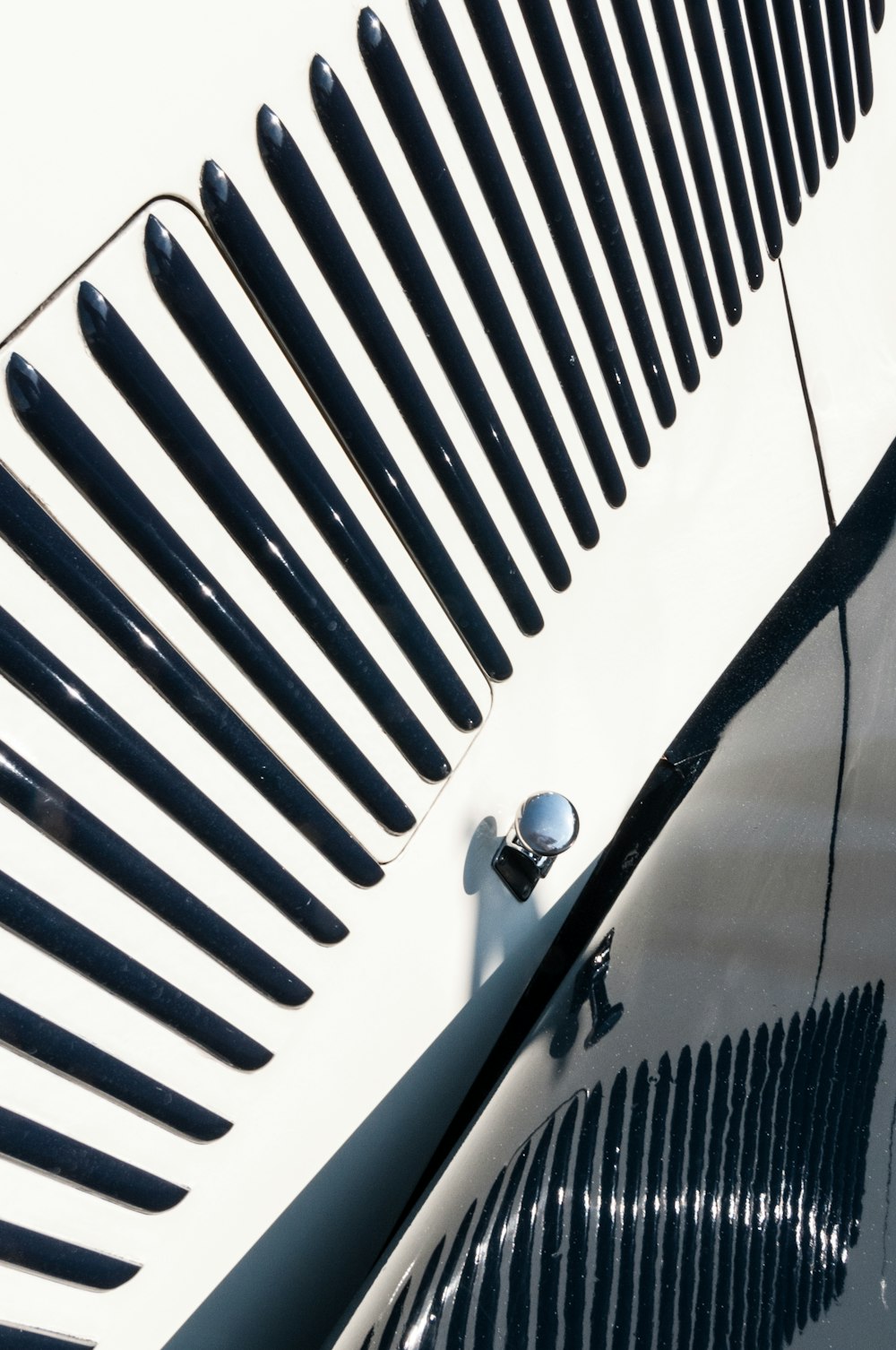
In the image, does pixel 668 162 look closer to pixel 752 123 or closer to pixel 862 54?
pixel 752 123

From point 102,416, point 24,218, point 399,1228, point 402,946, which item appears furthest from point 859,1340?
point 24,218

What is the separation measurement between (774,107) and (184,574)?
883 millimetres

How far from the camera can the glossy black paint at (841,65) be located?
1.26 meters

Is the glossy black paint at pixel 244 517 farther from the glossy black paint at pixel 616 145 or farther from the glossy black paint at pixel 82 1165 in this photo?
the glossy black paint at pixel 616 145

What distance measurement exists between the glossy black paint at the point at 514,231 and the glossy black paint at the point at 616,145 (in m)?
0.09

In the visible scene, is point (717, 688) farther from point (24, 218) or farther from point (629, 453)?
point (24, 218)

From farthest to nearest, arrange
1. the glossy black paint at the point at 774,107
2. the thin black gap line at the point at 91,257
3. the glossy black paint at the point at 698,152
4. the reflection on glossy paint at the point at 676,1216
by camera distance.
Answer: the glossy black paint at the point at 774,107 → the glossy black paint at the point at 698,152 → the reflection on glossy paint at the point at 676,1216 → the thin black gap line at the point at 91,257

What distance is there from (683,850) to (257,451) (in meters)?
0.66

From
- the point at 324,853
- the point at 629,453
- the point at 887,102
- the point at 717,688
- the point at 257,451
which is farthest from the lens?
the point at 887,102

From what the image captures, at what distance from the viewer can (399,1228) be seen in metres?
0.91

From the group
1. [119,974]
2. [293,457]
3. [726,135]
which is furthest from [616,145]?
[119,974]

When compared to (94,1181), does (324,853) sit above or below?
above

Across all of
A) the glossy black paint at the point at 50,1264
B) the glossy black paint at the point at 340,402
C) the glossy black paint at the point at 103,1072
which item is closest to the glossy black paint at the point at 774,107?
the glossy black paint at the point at 340,402

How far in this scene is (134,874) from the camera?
763 millimetres
